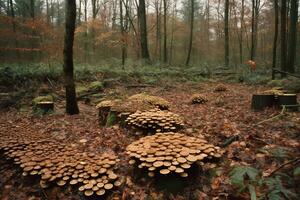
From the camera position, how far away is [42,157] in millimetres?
2922

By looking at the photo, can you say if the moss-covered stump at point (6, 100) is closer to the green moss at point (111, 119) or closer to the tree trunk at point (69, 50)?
the tree trunk at point (69, 50)

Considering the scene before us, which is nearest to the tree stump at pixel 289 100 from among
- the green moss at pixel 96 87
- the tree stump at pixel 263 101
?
the tree stump at pixel 263 101

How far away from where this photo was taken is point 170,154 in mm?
2428

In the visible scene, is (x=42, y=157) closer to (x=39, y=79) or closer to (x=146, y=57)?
(x=39, y=79)

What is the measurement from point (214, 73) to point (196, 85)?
351 centimetres

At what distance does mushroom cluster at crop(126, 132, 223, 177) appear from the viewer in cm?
228

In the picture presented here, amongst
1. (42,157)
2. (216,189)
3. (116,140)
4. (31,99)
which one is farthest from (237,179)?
(31,99)

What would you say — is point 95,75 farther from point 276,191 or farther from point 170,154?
point 276,191

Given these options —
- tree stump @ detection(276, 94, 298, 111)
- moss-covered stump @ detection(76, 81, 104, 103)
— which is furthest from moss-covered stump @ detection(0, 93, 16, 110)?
tree stump @ detection(276, 94, 298, 111)

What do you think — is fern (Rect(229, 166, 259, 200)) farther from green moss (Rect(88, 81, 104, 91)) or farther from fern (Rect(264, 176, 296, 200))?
green moss (Rect(88, 81, 104, 91))

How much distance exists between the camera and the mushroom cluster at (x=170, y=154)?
2.28 m

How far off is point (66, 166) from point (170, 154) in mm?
1310

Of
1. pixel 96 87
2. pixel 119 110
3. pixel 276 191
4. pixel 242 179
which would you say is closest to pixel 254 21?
pixel 96 87

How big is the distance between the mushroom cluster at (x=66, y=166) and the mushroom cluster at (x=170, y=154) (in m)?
0.36
